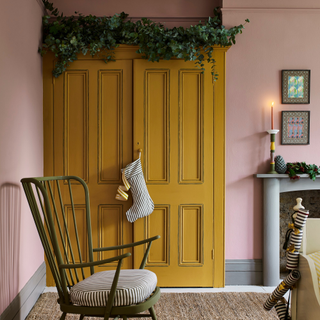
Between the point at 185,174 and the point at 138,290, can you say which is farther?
the point at 185,174

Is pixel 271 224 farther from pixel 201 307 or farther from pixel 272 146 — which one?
pixel 201 307

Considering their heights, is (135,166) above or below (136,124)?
below

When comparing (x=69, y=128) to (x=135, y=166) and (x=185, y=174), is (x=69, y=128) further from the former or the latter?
(x=185, y=174)

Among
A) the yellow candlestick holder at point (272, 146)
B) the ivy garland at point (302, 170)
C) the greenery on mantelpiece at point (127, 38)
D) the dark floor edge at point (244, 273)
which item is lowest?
the dark floor edge at point (244, 273)

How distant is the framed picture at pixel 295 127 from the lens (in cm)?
272

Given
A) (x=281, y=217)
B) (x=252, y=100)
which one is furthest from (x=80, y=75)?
(x=281, y=217)

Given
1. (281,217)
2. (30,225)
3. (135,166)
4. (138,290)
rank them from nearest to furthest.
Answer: (138,290) → (30,225) → (135,166) → (281,217)

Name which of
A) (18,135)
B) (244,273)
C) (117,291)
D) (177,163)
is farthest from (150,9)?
(244,273)

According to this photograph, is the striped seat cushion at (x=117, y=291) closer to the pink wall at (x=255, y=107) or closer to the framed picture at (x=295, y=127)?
the pink wall at (x=255, y=107)

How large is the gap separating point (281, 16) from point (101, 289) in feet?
8.91

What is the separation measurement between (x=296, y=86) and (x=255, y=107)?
16.6 inches

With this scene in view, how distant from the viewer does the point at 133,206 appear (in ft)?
8.34

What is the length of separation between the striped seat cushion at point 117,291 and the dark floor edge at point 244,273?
1406 millimetres

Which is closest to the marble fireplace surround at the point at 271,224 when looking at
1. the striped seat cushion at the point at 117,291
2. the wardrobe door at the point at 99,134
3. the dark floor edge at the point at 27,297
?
the wardrobe door at the point at 99,134
